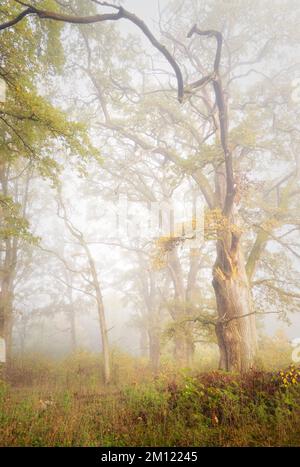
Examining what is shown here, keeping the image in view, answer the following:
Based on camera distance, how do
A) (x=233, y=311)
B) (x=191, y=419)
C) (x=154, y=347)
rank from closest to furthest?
(x=191, y=419) < (x=233, y=311) < (x=154, y=347)

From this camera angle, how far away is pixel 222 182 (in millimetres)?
9688

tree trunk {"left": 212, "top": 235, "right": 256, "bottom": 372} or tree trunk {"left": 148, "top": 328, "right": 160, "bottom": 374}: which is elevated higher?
tree trunk {"left": 212, "top": 235, "right": 256, "bottom": 372}

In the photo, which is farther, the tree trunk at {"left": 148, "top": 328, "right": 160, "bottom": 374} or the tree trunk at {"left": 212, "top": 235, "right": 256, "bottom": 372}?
the tree trunk at {"left": 148, "top": 328, "right": 160, "bottom": 374}

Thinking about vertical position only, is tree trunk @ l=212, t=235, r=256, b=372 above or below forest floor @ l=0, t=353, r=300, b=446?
above

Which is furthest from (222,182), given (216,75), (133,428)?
(133,428)

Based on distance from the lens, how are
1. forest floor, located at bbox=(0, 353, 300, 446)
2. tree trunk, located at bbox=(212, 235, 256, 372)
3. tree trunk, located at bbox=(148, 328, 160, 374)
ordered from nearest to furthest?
forest floor, located at bbox=(0, 353, 300, 446)
tree trunk, located at bbox=(212, 235, 256, 372)
tree trunk, located at bbox=(148, 328, 160, 374)

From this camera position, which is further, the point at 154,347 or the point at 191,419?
the point at 154,347

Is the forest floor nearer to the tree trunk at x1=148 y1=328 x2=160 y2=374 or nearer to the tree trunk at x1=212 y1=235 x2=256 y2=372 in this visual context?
the tree trunk at x1=212 y1=235 x2=256 y2=372

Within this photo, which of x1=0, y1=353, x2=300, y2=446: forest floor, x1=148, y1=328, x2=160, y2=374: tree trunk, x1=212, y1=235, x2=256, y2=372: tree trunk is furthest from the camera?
x1=148, y1=328, x2=160, y2=374: tree trunk

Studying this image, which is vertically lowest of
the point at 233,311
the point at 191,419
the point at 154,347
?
the point at 154,347

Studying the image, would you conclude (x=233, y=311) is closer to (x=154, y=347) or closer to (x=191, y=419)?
(x=191, y=419)

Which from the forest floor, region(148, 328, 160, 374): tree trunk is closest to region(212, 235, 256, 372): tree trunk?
the forest floor

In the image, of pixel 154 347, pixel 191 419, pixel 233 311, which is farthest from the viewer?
pixel 154 347

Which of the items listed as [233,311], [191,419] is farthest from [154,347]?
[191,419]
